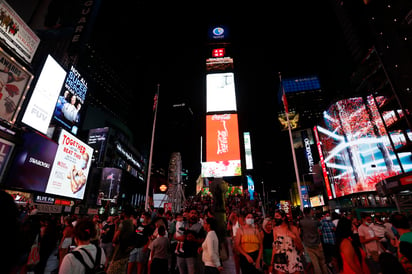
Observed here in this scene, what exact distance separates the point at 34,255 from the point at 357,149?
127ft

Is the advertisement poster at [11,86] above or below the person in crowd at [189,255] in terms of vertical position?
above

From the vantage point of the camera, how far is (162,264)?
5035mm

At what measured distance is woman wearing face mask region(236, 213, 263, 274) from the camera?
449 centimetres

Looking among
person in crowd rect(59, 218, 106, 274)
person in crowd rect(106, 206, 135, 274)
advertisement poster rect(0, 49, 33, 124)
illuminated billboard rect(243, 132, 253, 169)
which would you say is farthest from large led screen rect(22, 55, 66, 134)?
illuminated billboard rect(243, 132, 253, 169)

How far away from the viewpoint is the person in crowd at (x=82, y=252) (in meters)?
2.52

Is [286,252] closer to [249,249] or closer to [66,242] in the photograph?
[249,249]

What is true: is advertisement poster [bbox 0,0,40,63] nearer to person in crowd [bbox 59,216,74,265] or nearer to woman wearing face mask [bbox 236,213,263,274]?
person in crowd [bbox 59,216,74,265]

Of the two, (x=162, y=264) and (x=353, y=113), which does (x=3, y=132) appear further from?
(x=353, y=113)

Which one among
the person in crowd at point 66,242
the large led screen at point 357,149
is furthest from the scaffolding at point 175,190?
the large led screen at point 357,149

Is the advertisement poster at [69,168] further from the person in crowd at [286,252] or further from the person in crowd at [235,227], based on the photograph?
the person in crowd at [286,252]

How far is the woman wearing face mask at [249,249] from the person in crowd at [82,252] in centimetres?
318

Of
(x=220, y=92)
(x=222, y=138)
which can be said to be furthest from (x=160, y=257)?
(x=220, y=92)

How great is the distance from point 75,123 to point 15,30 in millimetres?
7688

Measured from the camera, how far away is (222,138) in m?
35.7
